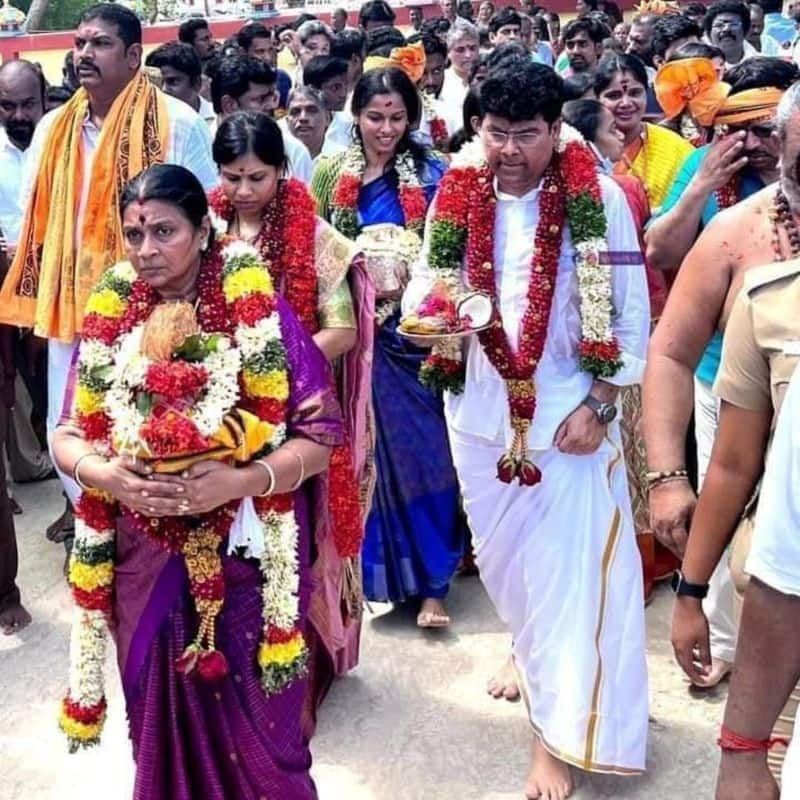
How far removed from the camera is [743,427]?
206cm

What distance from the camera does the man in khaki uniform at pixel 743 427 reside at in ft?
6.22

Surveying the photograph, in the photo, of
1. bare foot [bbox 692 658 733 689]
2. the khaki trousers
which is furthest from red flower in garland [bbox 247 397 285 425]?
bare foot [bbox 692 658 733 689]

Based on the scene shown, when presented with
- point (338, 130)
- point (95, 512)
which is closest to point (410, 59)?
point (338, 130)

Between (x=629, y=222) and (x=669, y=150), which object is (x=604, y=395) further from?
(x=669, y=150)

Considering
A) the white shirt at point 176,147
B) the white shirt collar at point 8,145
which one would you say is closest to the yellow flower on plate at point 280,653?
the white shirt at point 176,147

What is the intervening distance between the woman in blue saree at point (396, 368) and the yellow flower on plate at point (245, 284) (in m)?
1.54

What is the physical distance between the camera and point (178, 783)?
8.72 feet

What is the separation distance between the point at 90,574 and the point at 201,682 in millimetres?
360

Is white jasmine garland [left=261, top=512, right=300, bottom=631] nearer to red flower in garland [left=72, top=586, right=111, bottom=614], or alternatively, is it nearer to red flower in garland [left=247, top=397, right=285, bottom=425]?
red flower in garland [left=247, top=397, right=285, bottom=425]

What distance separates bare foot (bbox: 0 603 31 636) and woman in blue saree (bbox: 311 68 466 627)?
135 centimetres

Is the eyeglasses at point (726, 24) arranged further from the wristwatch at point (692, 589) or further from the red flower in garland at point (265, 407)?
the wristwatch at point (692, 589)

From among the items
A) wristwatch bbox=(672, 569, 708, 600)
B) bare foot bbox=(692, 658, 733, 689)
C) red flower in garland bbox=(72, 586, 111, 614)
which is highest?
wristwatch bbox=(672, 569, 708, 600)

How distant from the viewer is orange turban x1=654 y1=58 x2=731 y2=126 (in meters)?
3.56

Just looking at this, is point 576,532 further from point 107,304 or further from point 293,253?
point 107,304
